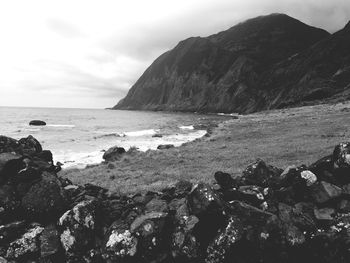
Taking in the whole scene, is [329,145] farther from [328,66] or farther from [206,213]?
[328,66]

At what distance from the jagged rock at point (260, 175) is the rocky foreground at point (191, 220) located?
4 cm

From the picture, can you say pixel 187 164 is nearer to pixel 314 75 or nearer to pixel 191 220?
pixel 191 220

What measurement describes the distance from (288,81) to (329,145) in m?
140

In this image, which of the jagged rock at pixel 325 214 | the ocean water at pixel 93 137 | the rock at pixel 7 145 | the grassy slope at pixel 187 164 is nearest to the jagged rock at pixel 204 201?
the jagged rock at pixel 325 214

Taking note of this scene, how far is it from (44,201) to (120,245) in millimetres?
3084

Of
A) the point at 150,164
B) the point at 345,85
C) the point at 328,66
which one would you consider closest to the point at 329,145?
the point at 150,164

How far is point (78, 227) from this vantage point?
9.45m

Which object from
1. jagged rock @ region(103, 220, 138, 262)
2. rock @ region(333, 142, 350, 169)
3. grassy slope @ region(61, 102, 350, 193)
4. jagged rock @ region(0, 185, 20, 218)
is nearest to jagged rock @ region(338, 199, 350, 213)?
rock @ region(333, 142, 350, 169)

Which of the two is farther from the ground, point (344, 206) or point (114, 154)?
point (344, 206)

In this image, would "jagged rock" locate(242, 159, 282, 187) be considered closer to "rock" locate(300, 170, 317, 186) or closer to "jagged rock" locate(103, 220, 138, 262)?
"rock" locate(300, 170, 317, 186)

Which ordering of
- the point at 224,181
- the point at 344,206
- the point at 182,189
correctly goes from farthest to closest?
1. the point at 182,189
2. the point at 224,181
3. the point at 344,206

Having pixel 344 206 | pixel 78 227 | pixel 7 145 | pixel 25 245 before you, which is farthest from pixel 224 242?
pixel 7 145

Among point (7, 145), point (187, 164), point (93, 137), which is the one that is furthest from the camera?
point (93, 137)

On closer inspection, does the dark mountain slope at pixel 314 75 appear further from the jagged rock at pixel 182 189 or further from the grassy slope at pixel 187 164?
the jagged rock at pixel 182 189
